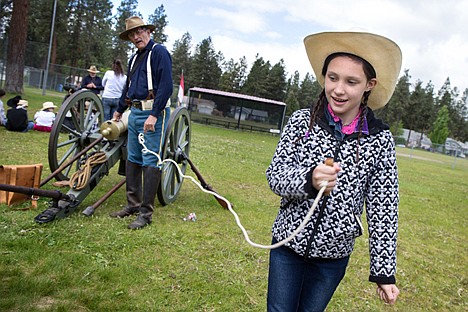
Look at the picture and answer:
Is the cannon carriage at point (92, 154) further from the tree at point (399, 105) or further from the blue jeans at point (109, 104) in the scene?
the tree at point (399, 105)

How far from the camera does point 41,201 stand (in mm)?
4367

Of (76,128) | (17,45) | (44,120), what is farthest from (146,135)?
(17,45)

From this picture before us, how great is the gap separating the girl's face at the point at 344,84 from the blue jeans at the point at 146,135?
2.72m

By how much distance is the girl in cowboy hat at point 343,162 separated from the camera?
1.64 metres

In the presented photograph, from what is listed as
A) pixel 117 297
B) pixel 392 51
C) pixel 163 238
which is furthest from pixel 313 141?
pixel 163 238

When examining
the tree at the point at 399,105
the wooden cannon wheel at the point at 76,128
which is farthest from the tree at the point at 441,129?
the wooden cannon wheel at the point at 76,128

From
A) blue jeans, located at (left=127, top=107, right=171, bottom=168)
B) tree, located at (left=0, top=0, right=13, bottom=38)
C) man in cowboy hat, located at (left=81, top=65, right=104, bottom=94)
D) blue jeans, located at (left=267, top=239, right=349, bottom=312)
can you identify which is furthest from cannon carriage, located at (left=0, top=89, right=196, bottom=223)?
tree, located at (left=0, top=0, right=13, bottom=38)

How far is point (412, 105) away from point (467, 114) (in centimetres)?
2279

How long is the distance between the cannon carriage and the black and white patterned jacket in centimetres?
222

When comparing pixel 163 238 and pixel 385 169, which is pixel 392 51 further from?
pixel 163 238

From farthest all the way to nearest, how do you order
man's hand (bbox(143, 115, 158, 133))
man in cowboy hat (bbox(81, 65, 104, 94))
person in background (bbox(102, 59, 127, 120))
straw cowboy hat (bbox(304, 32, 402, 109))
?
man in cowboy hat (bbox(81, 65, 104, 94)), person in background (bbox(102, 59, 127, 120)), man's hand (bbox(143, 115, 158, 133)), straw cowboy hat (bbox(304, 32, 402, 109))

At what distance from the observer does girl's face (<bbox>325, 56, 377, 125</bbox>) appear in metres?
1.63

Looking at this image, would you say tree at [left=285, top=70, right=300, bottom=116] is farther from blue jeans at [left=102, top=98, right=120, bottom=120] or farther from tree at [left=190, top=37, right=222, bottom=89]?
blue jeans at [left=102, top=98, right=120, bottom=120]

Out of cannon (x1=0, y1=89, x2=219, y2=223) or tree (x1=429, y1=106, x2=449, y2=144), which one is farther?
tree (x1=429, y1=106, x2=449, y2=144)
